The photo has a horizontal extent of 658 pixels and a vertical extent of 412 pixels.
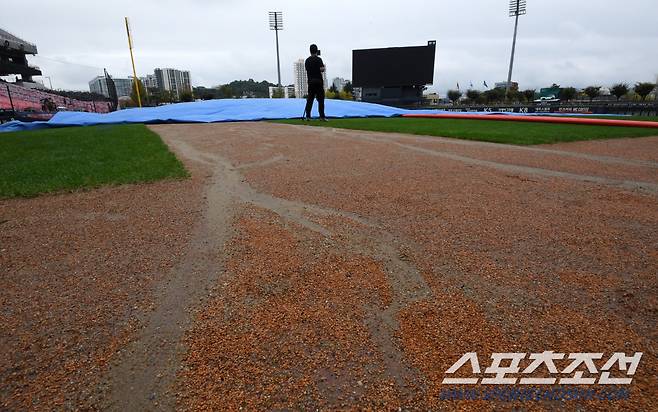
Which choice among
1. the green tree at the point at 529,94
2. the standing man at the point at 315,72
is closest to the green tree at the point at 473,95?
the green tree at the point at 529,94

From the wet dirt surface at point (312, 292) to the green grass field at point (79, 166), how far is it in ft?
1.70

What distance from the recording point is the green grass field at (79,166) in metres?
4.21

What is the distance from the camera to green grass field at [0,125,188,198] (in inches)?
166

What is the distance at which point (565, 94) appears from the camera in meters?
39.7

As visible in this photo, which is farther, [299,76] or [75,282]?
[299,76]

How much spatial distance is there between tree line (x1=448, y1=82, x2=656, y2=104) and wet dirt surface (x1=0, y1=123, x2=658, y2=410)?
43272mm

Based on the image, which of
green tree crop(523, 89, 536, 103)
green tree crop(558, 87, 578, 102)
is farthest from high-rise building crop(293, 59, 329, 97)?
green tree crop(558, 87, 578, 102)

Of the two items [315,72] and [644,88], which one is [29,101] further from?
[644,88]

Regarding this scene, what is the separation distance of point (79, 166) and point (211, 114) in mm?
10852

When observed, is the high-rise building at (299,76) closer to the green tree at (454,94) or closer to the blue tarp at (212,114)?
the green tree at (454,94)

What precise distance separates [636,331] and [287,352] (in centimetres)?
A: 161

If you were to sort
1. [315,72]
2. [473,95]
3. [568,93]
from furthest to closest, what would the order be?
[473,95]
[568,93]
[315,72]

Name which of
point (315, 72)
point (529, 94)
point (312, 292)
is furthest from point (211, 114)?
point (529, 94)

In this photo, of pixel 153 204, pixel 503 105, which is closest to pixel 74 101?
pixel 503 105
